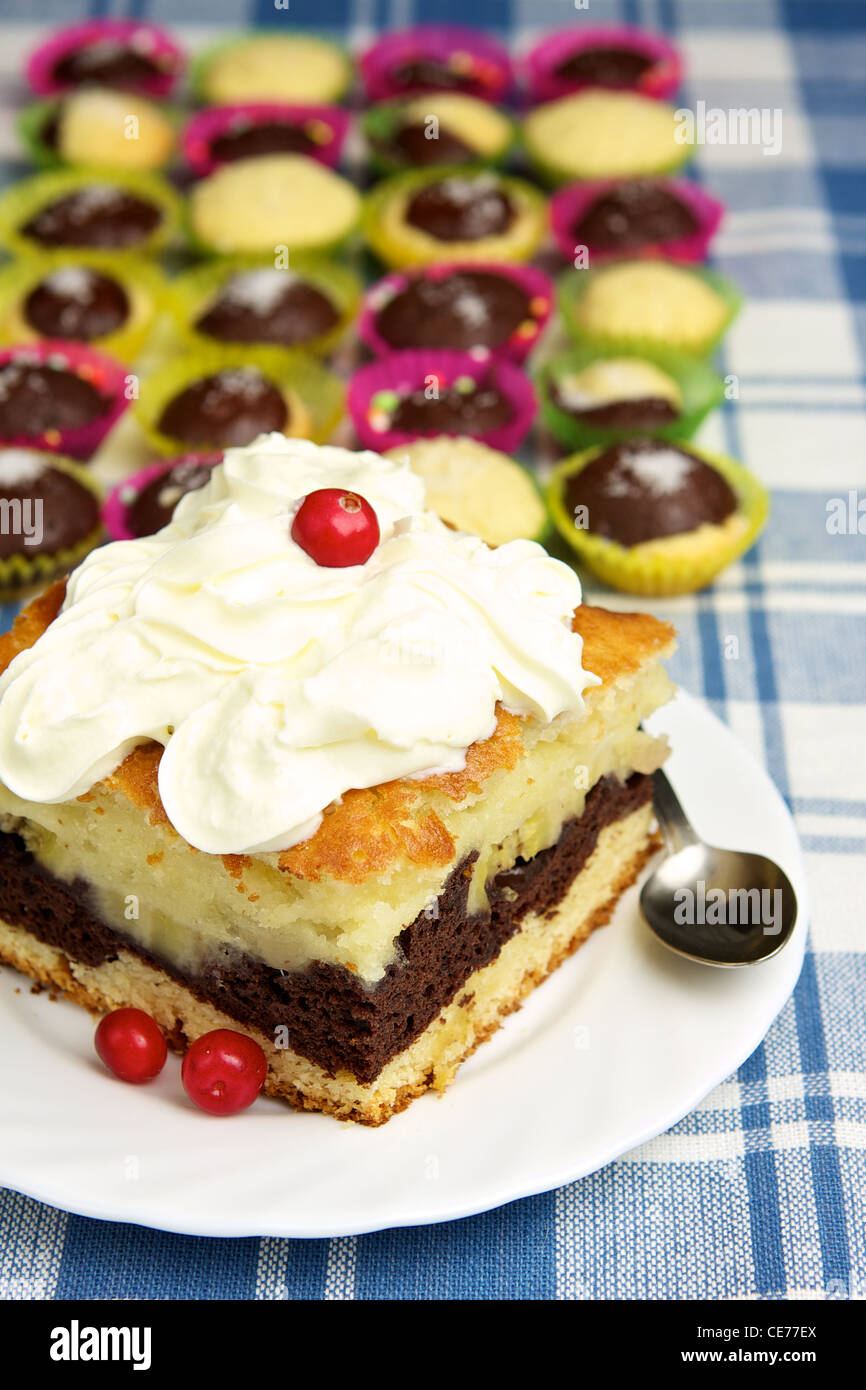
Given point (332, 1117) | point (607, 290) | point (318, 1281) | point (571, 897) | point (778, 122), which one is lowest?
point (318, 1281)

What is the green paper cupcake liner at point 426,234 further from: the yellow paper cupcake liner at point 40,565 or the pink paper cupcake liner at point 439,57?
the yellow paper cupcake liner at point 40,565

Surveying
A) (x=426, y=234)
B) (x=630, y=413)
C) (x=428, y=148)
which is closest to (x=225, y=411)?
(x=630, y=413)

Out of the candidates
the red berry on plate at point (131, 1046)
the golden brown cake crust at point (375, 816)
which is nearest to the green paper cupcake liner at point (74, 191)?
the golden brown cake crust at point (375, 816)

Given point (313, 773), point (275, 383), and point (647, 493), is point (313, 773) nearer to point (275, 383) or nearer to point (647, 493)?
point (647, 493)

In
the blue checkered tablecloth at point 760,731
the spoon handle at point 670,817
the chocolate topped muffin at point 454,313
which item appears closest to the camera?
the blue checkered tablecloth at point 760,731

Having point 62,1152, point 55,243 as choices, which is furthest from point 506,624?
point 55,243

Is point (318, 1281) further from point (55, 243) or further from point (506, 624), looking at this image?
point (55, 243)
